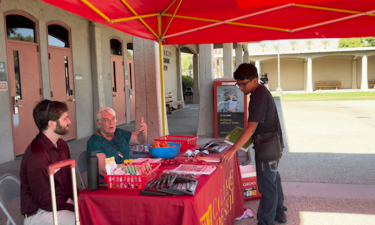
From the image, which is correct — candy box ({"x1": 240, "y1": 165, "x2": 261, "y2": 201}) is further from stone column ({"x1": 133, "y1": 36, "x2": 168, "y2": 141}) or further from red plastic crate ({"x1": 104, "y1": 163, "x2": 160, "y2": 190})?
stone column ({"x1": 133, "y1": 36, "x2": 168, "y2": 141})

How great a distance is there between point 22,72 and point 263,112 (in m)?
5.95

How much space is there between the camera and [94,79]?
33.9ft

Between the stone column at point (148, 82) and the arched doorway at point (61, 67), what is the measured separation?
2.38 meters

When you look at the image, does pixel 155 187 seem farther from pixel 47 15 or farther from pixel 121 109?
pixel 121 109

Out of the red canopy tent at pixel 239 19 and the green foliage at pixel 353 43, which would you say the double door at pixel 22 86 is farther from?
the green foliage at pixel 353 43

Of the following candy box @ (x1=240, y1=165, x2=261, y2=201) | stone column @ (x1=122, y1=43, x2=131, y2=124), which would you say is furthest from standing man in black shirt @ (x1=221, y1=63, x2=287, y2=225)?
stone column @ (x1=122, y1=43, x2=131, y2=124)

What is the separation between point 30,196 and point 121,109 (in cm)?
993

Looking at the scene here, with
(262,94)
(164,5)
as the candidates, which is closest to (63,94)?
(164,5)

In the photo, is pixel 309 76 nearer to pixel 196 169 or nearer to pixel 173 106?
pixel 173 106

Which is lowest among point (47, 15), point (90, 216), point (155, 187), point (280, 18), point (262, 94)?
point (90, 216)

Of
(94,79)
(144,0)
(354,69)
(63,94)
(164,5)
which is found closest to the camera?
(144,0)

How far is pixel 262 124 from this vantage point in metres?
3.51

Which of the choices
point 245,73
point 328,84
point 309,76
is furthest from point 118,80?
point 328,84

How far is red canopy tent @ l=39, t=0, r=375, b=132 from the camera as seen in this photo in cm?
429
